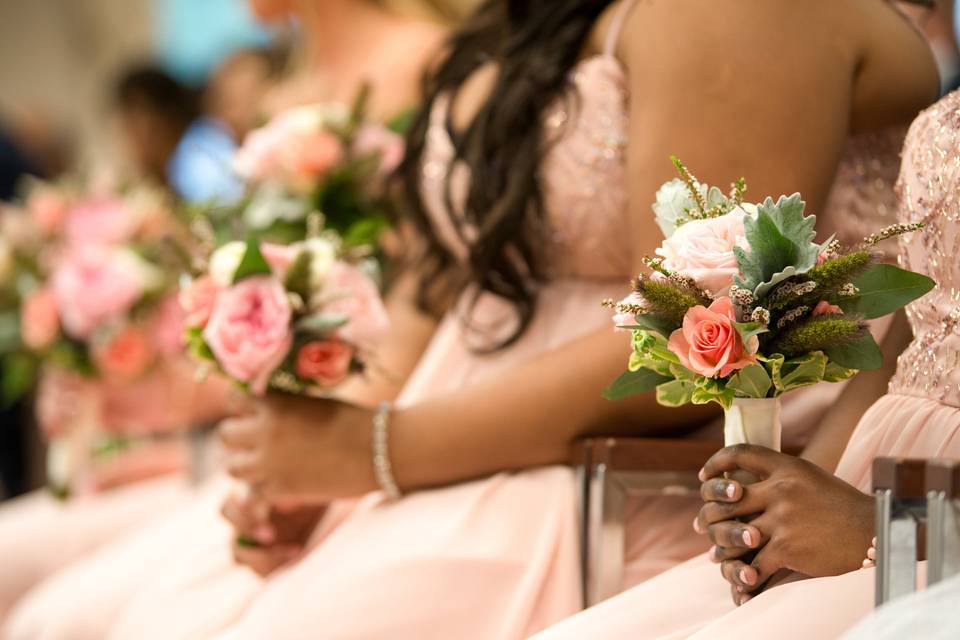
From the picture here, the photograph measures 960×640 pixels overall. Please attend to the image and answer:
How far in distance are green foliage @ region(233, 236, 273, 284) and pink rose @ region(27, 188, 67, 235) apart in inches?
58.7

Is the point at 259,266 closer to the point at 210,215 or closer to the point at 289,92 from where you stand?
the point at 210,215

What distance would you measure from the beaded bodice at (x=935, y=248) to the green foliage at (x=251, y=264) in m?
0.79

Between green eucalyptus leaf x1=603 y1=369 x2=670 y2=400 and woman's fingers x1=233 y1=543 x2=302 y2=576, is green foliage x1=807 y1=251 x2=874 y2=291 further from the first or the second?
woman's fingers x1=233 y1=543 x2=302 y2=576

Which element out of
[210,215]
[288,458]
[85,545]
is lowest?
[85,545]

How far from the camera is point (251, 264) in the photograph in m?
1.65

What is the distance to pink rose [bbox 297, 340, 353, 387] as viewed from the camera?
1.69 m

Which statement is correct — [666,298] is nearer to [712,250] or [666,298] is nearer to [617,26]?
[712,250]

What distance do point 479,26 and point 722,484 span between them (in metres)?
1.09

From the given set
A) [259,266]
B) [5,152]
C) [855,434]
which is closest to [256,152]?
[259,266]

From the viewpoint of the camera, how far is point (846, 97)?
1474 mm

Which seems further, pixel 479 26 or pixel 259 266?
pixel 479 26

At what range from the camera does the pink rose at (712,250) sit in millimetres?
1091

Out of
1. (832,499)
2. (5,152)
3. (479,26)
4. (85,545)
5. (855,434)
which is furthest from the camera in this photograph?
(5,152)

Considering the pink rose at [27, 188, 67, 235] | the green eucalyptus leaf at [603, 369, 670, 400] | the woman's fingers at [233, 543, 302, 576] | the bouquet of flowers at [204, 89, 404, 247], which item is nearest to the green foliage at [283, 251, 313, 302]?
the woman's fingers at [233, 543, 302, 576]
